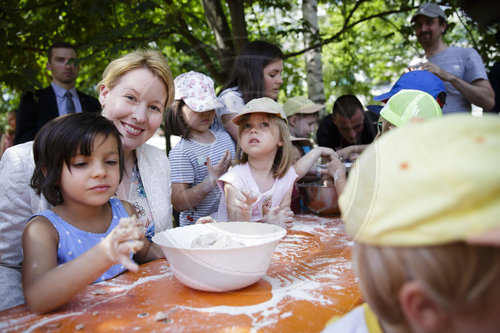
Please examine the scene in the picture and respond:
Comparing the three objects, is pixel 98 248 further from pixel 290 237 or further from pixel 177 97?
pixel 177 97

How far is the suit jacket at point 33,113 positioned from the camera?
3.81m

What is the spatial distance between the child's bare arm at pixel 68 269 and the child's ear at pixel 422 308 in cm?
68

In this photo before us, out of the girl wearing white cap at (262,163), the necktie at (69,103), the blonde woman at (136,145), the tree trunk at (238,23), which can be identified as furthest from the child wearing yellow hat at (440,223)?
the necktie at (69,103)

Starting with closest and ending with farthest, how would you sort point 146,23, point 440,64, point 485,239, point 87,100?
point 485,239, point 146,23, point 440,64, point 87,100

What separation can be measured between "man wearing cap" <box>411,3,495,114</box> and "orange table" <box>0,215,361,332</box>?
2549 mm

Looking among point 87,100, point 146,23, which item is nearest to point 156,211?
point 146,23

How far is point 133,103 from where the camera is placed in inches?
69.8

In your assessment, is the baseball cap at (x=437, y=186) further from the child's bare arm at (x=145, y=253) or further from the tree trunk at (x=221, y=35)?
the tree trunk at (x=221, y=35)

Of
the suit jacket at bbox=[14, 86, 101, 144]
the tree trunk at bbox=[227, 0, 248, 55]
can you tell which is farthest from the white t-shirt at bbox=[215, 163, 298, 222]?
the suit jacket at bbox=[14, 86, 101, 144]

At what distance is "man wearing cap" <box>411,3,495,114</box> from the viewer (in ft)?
10.8

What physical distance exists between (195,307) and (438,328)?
2.36 feet

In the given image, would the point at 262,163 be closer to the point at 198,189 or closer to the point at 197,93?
the point at 198,189

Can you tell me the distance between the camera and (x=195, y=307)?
1.11 metres

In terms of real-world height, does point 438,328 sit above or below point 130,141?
below
